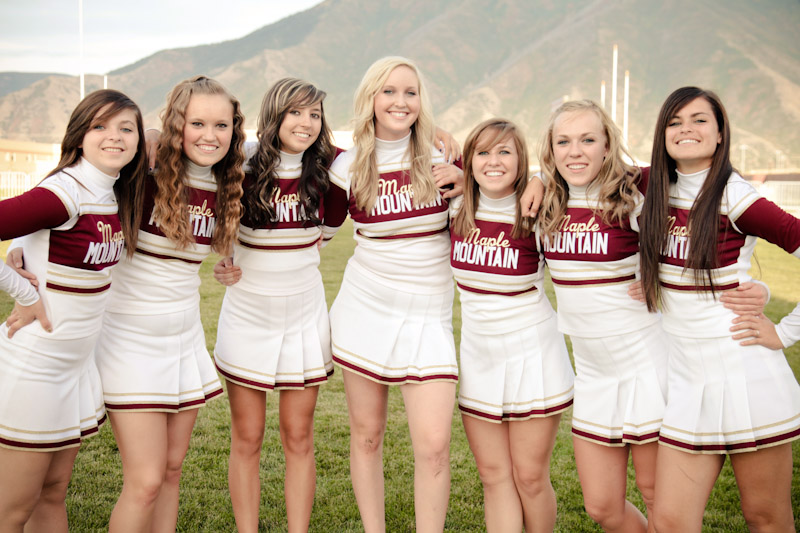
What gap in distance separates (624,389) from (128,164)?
2.17 meters

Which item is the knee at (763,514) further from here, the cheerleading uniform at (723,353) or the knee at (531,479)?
the knee at (531,479)

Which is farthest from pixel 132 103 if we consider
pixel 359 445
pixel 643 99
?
pixel 643 99

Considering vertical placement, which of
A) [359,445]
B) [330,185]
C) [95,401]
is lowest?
[359,445]

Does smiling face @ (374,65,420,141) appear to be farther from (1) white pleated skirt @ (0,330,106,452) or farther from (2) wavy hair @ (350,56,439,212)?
(1) white pleated skirt @ (0,330,106,452)

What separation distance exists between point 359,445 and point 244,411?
1.78 ft

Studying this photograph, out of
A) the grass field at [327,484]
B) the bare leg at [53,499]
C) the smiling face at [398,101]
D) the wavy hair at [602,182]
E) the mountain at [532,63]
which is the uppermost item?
the mountain at [532,63]

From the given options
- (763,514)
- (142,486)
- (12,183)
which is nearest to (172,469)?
(142,486)

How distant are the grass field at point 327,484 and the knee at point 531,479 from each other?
884mm

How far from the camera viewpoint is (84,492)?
4184 millimetres

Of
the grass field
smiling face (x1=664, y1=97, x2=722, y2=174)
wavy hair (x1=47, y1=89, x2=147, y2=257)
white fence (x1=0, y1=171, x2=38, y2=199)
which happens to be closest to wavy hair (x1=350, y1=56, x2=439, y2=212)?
wavy hair (x1=47, y1=89, x2=147, y2=257)

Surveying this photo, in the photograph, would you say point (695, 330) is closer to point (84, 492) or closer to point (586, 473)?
point (586, 473)

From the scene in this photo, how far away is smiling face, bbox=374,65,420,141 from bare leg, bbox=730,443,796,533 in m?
1.90

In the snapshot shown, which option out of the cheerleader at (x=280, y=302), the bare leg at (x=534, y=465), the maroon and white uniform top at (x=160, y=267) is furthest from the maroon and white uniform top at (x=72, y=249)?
the bare leg at (x=534, y=465)

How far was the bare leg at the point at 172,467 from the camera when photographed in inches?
122
